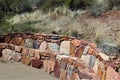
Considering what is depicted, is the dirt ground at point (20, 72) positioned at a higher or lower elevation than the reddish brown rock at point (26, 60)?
lower

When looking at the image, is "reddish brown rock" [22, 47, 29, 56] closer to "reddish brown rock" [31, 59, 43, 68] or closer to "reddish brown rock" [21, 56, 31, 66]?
"reddish brown rock" [21, 56, 31, 66]

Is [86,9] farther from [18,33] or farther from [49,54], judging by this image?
[49,54]

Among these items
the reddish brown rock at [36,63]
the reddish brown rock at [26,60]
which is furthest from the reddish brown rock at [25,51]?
the reddish brown rock at [36,63]

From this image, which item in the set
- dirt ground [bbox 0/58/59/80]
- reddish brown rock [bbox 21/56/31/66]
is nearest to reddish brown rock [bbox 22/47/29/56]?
reddish brown rock [bbox 21/56/31/66]

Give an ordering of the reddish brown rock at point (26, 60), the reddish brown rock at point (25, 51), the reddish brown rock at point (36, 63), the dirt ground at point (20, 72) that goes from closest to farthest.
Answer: the dirt ground at point (20, 72) → the reddish brown rock at point (36, 63) → the reddish brown rock at point (26, 60) → the reddish brown rock at point (25, 51)

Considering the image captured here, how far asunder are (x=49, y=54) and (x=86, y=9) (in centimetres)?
524

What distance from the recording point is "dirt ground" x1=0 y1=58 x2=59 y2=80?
852 centimetres

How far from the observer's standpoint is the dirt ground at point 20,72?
27.9 ft

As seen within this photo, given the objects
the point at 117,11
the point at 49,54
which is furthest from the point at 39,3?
the point at 49,54

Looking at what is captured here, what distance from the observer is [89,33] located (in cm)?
1068

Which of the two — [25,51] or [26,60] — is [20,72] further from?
[25,51]

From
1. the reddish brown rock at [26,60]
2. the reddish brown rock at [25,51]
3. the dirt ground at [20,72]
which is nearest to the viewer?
the dirt ground at [20,72]

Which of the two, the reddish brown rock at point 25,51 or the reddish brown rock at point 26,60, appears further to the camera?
the reddish brown rock at point 25,51

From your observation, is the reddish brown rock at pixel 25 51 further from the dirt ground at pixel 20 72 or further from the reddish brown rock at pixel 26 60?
the dirt ground at pixel 20 72
